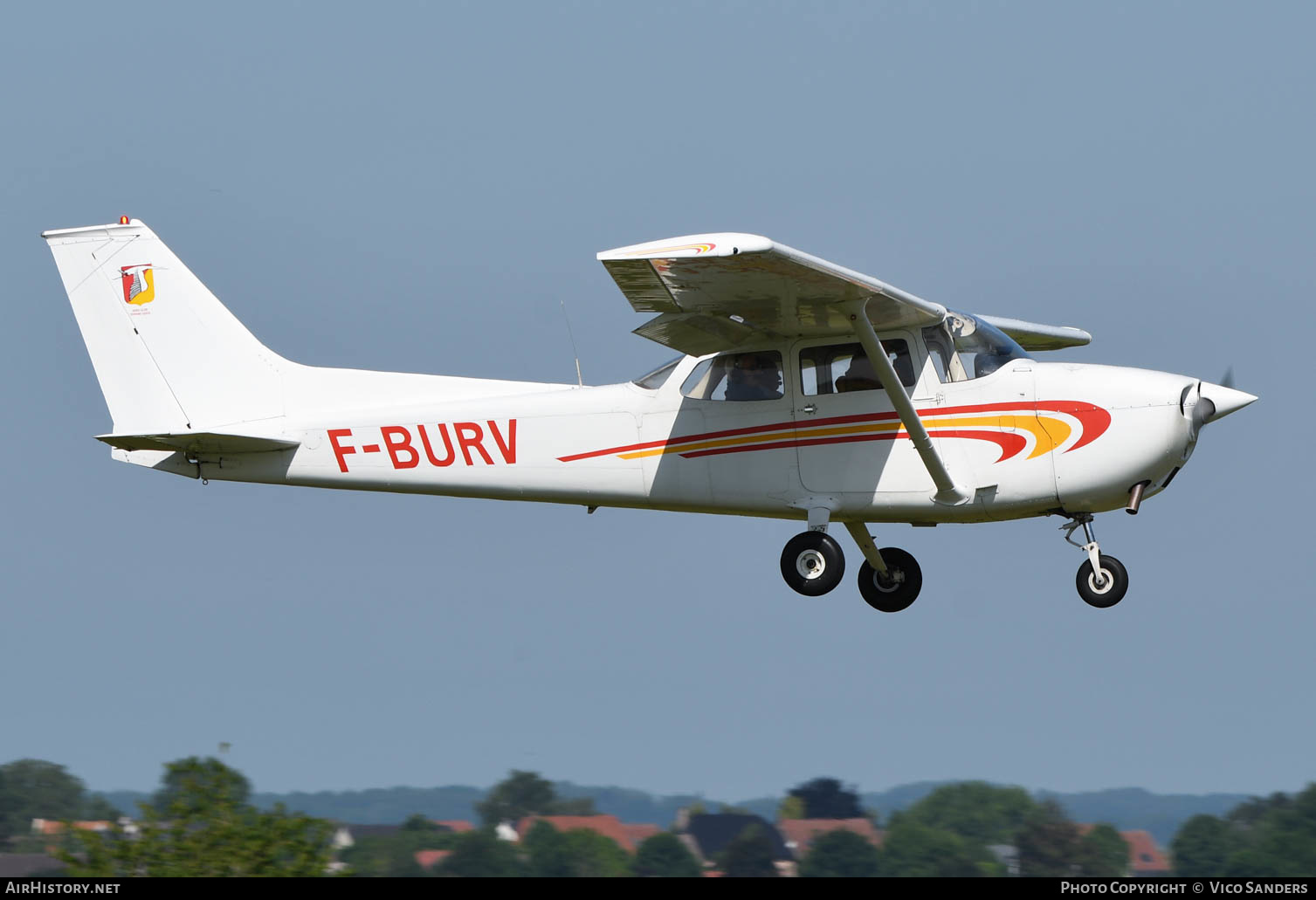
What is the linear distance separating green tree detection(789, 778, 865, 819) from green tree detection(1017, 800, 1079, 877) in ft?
7.95

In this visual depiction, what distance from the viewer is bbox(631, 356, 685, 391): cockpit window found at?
48.9ft

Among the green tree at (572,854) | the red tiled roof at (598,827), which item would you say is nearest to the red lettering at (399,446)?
the green tree at (572,854)

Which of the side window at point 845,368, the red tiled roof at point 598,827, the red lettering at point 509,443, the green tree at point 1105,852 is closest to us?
the side window at point 845,368

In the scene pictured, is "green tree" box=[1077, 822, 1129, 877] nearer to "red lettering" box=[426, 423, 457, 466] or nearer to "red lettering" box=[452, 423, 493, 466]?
"red lettering" box=[452, 423, 493, 466]

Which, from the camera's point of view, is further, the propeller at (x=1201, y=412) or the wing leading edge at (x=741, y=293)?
the propeller at (x=1201, y=412)

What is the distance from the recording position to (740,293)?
13391 mm

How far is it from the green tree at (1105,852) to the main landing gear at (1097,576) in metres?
8.43

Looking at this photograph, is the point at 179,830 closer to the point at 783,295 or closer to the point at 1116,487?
the point at 783,295

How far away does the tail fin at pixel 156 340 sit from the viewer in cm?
1598

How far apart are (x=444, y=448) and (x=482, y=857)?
775 cm

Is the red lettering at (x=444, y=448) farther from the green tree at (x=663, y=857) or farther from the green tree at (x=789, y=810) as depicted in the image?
the green tree at (x=789, y=810)

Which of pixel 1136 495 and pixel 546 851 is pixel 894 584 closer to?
pixel 1136 495

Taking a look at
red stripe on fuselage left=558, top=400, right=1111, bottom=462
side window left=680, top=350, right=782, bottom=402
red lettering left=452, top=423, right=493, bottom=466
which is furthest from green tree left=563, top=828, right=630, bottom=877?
side window left=680, top=350, right=782, bottom=402
